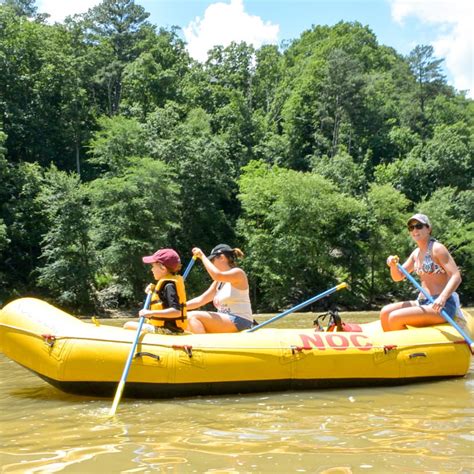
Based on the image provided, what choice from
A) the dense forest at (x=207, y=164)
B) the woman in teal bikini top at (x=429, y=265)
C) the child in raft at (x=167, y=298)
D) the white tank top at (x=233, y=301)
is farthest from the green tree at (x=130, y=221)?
the woman in teal bikini top at (x=429, y=265)

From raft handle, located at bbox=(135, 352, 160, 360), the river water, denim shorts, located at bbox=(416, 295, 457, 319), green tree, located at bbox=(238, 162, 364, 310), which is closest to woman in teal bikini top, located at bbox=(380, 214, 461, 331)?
denim shorts, located at bbox=(416, 295, 457, 319)

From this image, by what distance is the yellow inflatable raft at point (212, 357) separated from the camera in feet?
19.3

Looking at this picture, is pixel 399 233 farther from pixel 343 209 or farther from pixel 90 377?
pixel 90 377

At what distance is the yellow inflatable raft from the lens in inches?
231

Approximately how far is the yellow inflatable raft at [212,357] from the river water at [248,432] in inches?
6.2

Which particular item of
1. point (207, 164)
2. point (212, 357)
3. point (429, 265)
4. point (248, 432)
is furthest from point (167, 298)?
point (207, 164)

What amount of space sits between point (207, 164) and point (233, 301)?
28277 millimetres

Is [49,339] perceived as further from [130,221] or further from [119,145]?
[119,145]

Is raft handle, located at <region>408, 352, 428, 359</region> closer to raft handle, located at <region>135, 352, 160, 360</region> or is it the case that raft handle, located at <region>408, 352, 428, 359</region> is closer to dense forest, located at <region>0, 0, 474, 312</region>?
raft handle, located at <region>135, 352, 160, 360</region>

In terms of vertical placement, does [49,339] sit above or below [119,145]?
below

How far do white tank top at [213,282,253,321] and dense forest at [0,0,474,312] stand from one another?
21.5 m

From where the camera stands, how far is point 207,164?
114ft

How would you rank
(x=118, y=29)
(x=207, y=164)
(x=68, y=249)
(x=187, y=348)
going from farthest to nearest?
(x=118, y=29) < (x=207, y=164) < (x=68, y=249) < (x=187, y=348)

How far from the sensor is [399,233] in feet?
115
